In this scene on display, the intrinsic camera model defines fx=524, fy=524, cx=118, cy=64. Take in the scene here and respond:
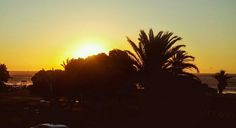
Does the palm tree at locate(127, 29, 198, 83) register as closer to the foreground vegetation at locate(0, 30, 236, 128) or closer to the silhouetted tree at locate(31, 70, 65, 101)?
the foreground vegetation at locate(0, 30, 236, 128)

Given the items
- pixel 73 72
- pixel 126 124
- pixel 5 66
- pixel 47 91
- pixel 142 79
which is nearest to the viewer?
pixel 126 124

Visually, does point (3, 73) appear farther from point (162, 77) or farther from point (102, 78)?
point (162, 77)

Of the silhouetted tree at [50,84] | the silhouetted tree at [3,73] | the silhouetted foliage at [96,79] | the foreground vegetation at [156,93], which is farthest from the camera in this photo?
the silhouetted tree at [3,73]

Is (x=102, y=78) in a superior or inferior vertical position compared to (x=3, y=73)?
inferior

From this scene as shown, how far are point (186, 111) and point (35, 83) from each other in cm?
3943

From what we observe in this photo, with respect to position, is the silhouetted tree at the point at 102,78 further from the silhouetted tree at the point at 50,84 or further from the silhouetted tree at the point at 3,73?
the silhouetted tree at the point at 3,73

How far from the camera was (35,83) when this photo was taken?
79.9m

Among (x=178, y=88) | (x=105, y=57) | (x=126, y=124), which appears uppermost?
(x=105, y=57)

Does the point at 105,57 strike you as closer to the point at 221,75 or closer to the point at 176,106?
the point at 176,106

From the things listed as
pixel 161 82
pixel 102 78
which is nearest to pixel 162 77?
pixel 161 82

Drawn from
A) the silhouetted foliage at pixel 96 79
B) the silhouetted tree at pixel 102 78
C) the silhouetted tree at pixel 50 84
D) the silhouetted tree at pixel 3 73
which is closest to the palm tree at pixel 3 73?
the silhouetted tree at pixel 3 73

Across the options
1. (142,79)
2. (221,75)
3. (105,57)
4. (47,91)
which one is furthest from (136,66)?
(221,75)

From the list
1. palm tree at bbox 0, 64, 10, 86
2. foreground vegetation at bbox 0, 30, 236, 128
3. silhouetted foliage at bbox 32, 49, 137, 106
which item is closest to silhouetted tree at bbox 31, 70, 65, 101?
silhouetted foliage at bbox 32, 49, 137, 106

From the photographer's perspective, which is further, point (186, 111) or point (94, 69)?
point (94, 69)
